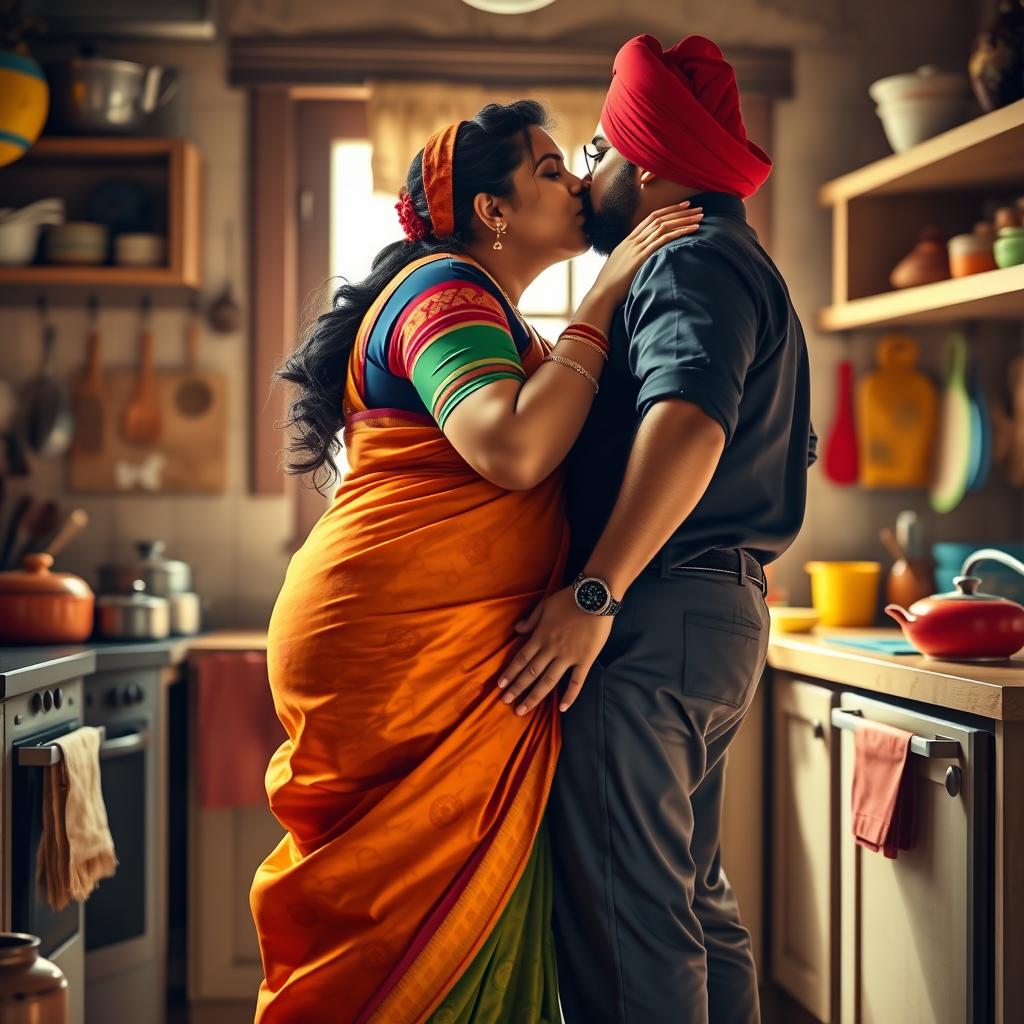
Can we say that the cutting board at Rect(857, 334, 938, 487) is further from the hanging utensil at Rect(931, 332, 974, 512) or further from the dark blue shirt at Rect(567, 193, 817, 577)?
the dark blue shirt at Rect(567, 193, 817, 577)

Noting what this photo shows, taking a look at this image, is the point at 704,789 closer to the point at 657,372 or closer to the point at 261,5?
the point at 657,372

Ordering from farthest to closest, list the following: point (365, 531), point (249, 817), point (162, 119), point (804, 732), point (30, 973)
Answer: point (162, 119)
point (249, 817)
point (804, 732)
point (365, 531)
point (30, 973)

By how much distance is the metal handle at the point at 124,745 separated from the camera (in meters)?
2.45

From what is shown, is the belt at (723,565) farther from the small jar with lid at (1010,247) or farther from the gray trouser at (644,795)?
the small jar with lid at (1010,247)

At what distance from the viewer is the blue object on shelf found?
7.51ft

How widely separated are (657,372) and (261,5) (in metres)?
2.15

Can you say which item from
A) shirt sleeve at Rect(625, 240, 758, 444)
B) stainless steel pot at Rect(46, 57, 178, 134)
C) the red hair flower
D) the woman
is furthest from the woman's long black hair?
stainless steel pot at Rect(46, 57, 178, 134)

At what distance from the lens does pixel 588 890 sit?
1561mm

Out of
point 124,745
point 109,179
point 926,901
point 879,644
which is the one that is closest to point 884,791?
point 926,901

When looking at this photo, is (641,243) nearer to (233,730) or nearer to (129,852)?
(233,730)

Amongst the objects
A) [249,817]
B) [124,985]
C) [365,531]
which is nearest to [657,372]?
[365,531]

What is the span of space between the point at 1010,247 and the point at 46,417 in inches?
89.1

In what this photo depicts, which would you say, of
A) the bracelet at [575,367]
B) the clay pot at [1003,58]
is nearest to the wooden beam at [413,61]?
the clay pot at [1003,58]

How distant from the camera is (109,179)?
310 cm
